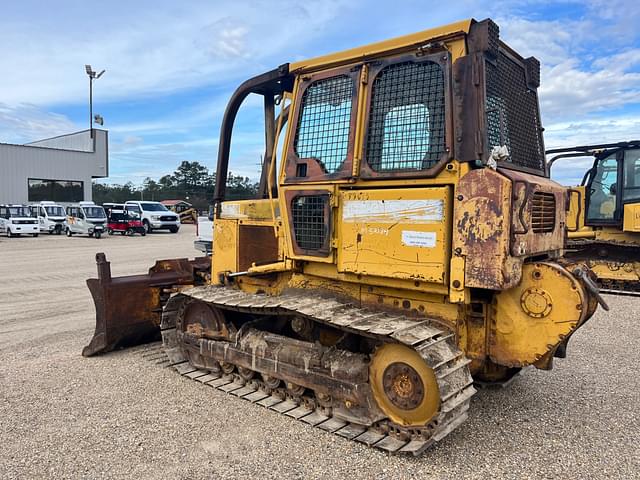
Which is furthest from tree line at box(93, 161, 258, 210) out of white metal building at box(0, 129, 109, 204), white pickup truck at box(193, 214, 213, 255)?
white pickup truck at box(193, 214, 213, 255)

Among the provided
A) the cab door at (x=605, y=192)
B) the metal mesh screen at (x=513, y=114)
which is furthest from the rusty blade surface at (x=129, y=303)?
the cab door at (x=605, y=192)

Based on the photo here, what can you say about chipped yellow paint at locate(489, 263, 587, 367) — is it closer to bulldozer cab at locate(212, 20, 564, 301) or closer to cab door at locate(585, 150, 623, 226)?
bulldozer cab at locate(212, 20, 564, 301)

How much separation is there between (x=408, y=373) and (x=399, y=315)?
0.58 meters

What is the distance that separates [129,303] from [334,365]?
3212 mm

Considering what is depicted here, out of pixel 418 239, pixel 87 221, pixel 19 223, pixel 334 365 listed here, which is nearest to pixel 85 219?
pixel 87 221

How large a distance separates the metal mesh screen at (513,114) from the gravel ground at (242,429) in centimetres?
226

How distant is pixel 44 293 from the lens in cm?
1063

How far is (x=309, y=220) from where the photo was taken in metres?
4.63

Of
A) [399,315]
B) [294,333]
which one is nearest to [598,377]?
[399,315]

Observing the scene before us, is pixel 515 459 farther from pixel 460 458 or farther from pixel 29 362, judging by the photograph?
pixel 29 362

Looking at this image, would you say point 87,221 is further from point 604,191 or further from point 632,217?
point 632,217

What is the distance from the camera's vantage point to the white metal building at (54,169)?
3828cm

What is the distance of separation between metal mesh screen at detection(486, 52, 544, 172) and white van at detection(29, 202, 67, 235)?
1239 inches

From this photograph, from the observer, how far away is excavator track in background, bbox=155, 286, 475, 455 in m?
3.68
